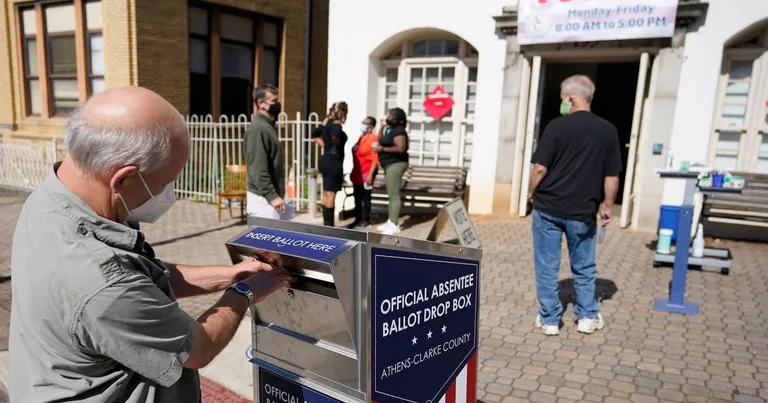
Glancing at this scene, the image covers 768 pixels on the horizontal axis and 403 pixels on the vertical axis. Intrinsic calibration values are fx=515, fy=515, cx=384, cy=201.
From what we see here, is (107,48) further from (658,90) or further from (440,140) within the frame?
(658,90)

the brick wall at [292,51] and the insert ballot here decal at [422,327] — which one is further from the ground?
the brick wall at [292,51]

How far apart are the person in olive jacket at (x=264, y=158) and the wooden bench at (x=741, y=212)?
19.0 ft

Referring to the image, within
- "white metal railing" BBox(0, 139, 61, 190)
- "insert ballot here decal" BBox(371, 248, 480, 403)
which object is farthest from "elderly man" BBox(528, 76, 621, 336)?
"white metal railing" BBox(0, 139, 61, 190)

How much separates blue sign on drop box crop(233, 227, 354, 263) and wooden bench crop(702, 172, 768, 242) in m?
→ 6.97

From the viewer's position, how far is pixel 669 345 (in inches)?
153

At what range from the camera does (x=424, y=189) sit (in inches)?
329

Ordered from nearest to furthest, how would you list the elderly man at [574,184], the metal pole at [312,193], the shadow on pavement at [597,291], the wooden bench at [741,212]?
the elderly man at [574,184]
the shadow on pavement at [597,291]
the wooden bench at [741,212]
the metal pole at [312,193]

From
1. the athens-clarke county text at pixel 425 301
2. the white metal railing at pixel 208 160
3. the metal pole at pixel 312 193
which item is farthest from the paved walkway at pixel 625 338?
the white metal railing at pixel 208 160

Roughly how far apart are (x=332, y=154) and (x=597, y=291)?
3837 mm

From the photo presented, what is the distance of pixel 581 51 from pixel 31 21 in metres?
13.6

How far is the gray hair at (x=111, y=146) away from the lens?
1194 millimetres

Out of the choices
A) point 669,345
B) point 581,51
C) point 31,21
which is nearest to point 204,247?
point 669,345

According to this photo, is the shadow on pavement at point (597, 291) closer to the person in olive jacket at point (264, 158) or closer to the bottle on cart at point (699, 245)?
the bottle on cart at point (699, 245)

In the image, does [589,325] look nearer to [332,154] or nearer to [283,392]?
[283,392]
